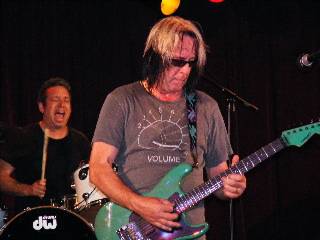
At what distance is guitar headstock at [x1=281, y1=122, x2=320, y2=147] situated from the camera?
3252 millimetres

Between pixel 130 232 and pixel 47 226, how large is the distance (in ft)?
4.36

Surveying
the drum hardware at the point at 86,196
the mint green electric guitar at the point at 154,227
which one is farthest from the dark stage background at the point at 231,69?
the mint green electric guitar at the point at 154,227

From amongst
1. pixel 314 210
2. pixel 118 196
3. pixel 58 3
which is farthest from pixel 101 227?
pixel 58 3

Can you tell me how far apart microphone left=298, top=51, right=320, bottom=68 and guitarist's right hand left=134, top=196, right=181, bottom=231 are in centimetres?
109

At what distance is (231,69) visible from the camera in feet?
20.2

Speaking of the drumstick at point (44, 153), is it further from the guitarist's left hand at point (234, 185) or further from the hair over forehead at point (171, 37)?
the guitarist's left hand at point (234, 185)

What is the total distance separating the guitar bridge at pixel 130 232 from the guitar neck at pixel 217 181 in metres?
0.27

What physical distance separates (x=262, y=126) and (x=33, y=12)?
9.44 ft

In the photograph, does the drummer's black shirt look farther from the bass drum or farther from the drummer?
the bass drum

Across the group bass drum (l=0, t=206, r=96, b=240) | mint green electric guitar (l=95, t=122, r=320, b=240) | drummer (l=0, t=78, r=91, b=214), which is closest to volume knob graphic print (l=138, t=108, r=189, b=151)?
mint green electric guitar (l=95, t=122, r=320, b=240)

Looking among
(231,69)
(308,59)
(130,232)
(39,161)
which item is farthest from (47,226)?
(231,69)

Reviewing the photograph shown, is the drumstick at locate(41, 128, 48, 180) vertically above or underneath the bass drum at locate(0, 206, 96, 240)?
above

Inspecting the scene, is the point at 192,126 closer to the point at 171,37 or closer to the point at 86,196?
the point at 171,37

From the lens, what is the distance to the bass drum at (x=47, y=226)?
4.12 meters
